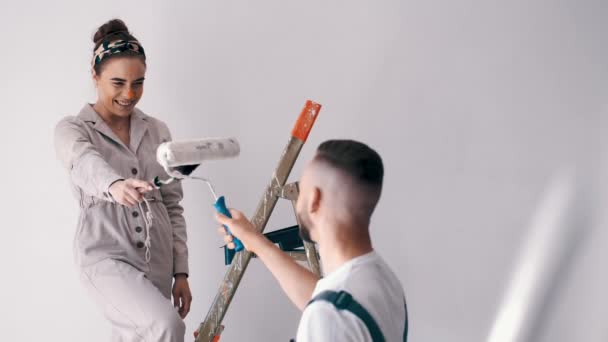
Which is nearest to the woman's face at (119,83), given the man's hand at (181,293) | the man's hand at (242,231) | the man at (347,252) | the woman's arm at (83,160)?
the woman's arm at (83,160)

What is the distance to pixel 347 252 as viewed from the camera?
1357 millimetres

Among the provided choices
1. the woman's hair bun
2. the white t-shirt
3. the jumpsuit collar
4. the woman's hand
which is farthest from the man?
the woman's hair bun

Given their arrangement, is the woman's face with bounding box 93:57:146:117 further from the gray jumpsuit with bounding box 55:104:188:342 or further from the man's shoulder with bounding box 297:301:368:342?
the man's shoulder with bounding box 297:301:368:342

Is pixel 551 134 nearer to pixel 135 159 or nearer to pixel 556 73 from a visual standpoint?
pixel 556 73

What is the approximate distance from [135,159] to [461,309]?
4.35 ft

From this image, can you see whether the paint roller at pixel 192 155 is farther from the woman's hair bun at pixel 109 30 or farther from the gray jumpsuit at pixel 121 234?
the woman's hair bun at pixel 109 30

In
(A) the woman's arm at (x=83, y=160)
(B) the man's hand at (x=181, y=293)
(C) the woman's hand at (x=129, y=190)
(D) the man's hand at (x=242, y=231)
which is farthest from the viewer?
(B) the man's hand at (x=181, y=293)

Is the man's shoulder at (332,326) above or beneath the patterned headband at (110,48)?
beneath

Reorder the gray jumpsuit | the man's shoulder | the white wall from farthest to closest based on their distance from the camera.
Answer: the white wall < the gray jumpsuit < the man's shoulder

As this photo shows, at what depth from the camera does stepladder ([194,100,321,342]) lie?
2055mm

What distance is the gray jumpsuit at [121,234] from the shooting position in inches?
78.1

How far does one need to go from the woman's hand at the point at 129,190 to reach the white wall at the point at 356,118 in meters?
0.95

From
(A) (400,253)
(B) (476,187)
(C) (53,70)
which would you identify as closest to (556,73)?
(B) (476,187)

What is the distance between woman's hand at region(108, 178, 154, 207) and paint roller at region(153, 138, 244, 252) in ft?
0.11
